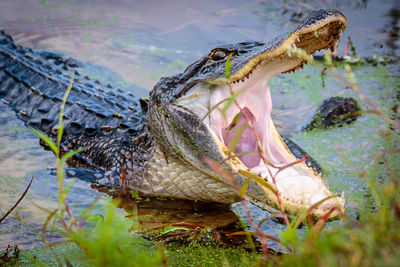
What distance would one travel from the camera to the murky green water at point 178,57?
308 cm

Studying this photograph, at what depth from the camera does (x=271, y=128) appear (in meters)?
2.86

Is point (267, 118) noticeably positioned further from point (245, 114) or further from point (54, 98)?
point (54, 98)

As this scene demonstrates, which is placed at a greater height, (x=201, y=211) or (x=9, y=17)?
(x=9, y=17)

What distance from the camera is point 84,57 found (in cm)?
613

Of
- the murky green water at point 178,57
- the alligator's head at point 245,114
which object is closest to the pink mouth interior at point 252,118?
the alligator's head at point 245,114

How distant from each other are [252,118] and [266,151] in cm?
32

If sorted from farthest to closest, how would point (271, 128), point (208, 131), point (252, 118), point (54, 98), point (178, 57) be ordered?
point (178, 57) → point (54, 98) → point (252, 118) → point (271, 128) → point (208, 131)

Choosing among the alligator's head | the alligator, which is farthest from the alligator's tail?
the alligator's head

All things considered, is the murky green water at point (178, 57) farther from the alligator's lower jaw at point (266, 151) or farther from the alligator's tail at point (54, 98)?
the alligator's lower jaw at point (266, 151)

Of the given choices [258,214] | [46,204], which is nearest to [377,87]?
[258,214]

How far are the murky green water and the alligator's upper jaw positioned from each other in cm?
46

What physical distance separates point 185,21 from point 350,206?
17.7ft

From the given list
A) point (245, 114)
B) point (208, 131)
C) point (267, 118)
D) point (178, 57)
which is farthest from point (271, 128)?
point (178, 57)

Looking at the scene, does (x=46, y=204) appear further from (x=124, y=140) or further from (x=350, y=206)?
(x=350, y=206)
